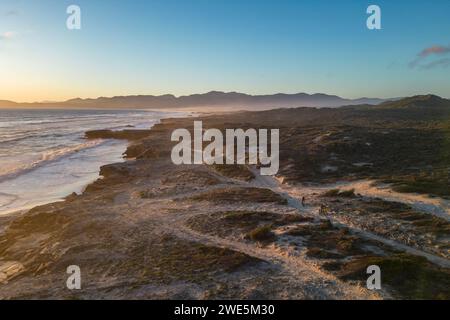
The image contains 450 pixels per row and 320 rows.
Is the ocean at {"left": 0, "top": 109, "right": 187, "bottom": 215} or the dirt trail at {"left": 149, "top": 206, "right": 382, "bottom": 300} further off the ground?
the ocean at {"left": 0, "top": 109, "right": 187, "bottom": 215}

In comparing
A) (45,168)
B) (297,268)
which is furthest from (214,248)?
(45,168)

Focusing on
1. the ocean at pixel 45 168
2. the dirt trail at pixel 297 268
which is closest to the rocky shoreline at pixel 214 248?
the dirt trail at pixel 297 268

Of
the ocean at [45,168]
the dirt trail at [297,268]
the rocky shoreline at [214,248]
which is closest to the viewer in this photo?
the dirt trail at [297,268]

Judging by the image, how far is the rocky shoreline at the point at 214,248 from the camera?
1415cm

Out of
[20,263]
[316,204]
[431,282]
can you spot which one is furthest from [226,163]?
[431,282]

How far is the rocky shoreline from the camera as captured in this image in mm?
14148

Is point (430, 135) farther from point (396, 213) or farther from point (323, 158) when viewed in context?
point (396, 213)

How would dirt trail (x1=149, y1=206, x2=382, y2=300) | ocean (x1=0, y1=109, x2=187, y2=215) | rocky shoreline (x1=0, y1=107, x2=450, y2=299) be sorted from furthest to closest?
ocean (x1=0, y1=109, x2=187, y2=215), rocky shoreline (x1=0, y1=107, x2=450, y2=299), dirt trail (x1=149, y1=206, x2=382, y2=300)

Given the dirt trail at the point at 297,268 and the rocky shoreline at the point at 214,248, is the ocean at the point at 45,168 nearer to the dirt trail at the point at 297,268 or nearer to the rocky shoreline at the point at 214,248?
the rocky shoreline at the point at 214,248

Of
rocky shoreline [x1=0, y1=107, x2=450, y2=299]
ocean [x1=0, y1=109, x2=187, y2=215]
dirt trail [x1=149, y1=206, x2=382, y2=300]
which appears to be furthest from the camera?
ocean [x1=0, y1=109, x2=187, y2=215]

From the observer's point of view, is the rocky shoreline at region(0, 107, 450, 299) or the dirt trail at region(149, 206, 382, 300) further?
the rocky shoreline at region(0, 107, 450, 299)

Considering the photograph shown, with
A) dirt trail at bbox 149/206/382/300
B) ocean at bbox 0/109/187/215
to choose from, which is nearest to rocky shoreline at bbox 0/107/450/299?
dirt trail at bbox 149/206/382/300

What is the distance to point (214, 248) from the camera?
57.8ft

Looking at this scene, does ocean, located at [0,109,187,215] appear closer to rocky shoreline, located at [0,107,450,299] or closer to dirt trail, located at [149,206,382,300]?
rocky shoreline, located at [0,107,450,299]
